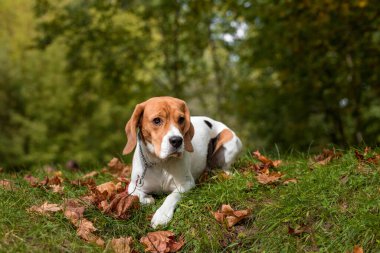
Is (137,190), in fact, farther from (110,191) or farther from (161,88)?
(161,88)

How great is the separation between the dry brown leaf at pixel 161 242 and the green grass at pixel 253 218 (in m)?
0.07

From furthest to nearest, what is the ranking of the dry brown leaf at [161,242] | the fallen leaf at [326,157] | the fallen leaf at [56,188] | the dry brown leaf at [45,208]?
1. the fallen leaf at [326,157]
2. the fallen leaf at [56,188]
3. the dry brown leaf at [45,208]
4. the dry brown leaf at [161,242]

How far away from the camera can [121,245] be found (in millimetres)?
3777

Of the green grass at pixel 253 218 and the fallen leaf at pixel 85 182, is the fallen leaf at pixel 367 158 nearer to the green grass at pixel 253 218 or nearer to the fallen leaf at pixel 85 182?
the green grass at pixel 253 218

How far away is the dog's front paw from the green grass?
6cm

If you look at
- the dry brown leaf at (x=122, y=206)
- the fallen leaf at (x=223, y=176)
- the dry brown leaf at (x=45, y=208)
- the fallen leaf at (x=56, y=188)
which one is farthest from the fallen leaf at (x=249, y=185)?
the fallen leaf at (x=56, y=188)

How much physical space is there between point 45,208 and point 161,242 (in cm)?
106

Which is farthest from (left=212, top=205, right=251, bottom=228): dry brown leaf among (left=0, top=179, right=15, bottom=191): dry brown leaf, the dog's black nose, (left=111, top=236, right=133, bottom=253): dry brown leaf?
(left=0, top=179, right=15, bottom=191): dry brown leaf

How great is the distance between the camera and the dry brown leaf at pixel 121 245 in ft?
12.3

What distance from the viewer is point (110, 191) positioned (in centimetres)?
495

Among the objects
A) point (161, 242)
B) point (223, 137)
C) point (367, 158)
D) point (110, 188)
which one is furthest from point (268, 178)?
point (110, 188)

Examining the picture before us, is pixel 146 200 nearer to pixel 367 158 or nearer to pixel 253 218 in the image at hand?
pixel 253 218

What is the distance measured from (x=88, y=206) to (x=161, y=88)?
11.3 m

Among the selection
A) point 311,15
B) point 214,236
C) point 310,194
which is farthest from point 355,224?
point 311,15
